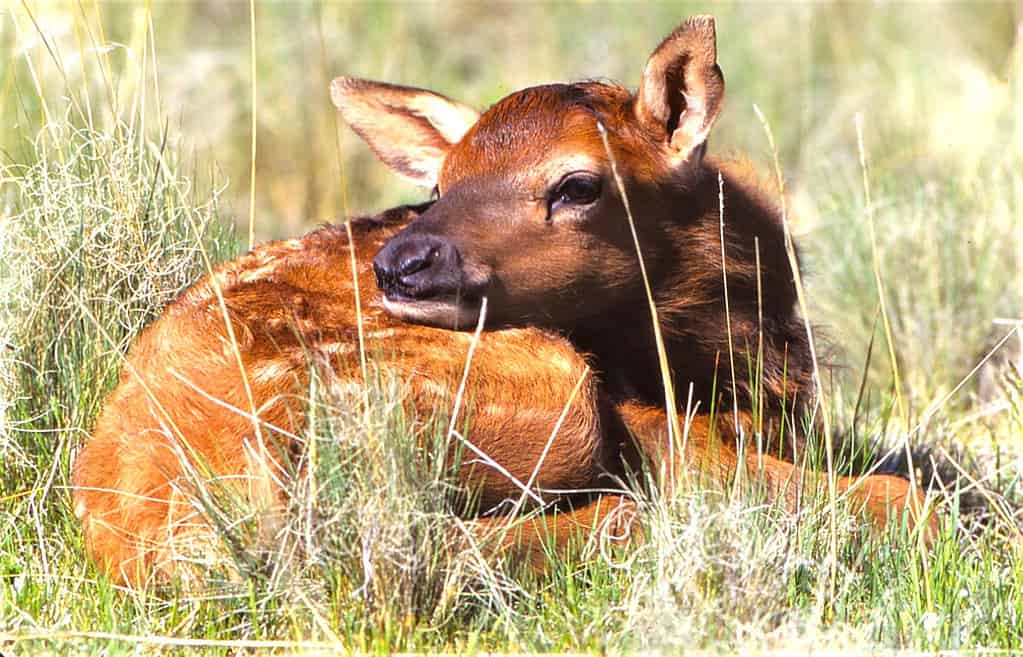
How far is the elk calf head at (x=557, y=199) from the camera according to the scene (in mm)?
4137

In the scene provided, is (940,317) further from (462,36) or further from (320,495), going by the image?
(462,36)

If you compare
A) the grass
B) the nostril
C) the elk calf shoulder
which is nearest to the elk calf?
the nostril

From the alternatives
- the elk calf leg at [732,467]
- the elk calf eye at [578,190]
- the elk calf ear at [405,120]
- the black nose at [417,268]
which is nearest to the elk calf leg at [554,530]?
the elk calf leg at [732,467]

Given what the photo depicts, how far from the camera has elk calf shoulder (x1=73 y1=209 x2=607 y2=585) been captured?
3854 millimetres

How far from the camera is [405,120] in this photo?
509cm

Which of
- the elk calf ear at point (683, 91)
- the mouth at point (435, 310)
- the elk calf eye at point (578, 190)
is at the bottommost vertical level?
the mouth at point (435, 310)

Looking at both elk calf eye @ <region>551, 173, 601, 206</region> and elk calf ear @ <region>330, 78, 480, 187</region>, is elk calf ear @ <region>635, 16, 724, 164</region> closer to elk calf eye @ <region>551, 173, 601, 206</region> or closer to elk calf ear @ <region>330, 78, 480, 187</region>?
elk calf eye @ <region>551, 173, 601, 206</region>

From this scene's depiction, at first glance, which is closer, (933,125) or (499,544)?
(499,544)

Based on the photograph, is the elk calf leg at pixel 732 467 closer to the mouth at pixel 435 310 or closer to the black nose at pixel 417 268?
the mouth at pixel 435 310

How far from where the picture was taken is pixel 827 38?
1152 cm

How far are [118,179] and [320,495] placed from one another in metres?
1.75

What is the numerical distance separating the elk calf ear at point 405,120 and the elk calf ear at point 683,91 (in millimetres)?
708

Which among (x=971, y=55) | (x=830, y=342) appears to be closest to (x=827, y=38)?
(x=971, y=55)

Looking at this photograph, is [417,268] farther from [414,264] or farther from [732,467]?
[732,467]
